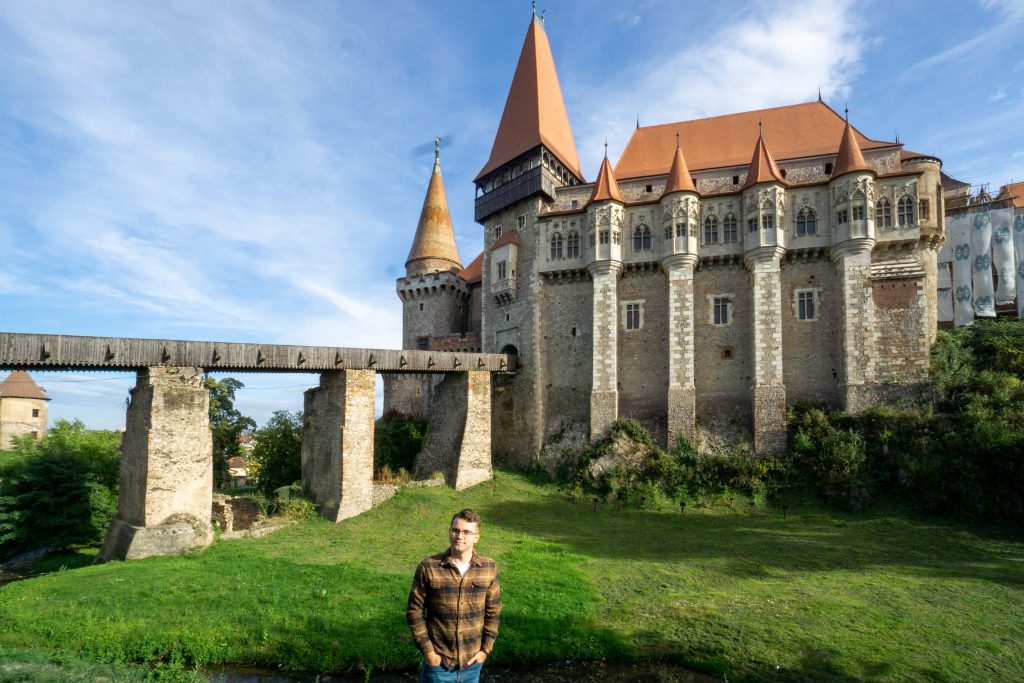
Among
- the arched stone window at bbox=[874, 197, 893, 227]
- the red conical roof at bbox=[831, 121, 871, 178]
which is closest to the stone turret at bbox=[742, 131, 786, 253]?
the red conical roof at bbox=[831, 121, 871, 178]

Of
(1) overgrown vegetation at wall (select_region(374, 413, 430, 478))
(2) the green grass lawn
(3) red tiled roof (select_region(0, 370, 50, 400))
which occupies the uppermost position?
(3) red tiled roof (select_region(0, 370, 50, 400))

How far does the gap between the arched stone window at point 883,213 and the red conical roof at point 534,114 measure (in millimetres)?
15125

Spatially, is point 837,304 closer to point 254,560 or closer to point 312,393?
point 312,393

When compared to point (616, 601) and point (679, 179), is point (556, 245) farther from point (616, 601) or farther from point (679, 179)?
point (616, 601)

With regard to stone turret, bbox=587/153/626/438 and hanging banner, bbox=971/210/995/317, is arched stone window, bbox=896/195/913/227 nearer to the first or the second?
stone turret, bbox=587/153/626/438

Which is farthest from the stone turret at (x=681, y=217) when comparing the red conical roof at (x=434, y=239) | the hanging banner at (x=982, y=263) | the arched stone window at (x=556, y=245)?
the hanging banner at (x=982, y=263)

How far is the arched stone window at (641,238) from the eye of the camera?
27672mm

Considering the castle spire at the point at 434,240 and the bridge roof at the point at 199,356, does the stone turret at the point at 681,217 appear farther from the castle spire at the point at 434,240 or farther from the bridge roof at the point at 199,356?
the castle spire at the point at 434,240

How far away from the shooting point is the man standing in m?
4.65

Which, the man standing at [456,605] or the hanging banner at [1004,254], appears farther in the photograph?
the hanging banner at [1004,254]

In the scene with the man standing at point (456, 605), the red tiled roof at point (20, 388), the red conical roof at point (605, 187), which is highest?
the red conical roof at point (605, 187)

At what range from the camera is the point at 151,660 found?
9.65 metres

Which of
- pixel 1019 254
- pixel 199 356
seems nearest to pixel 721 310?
pixel 1019 254

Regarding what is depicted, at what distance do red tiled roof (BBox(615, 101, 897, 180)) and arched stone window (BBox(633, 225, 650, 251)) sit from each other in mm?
3603
